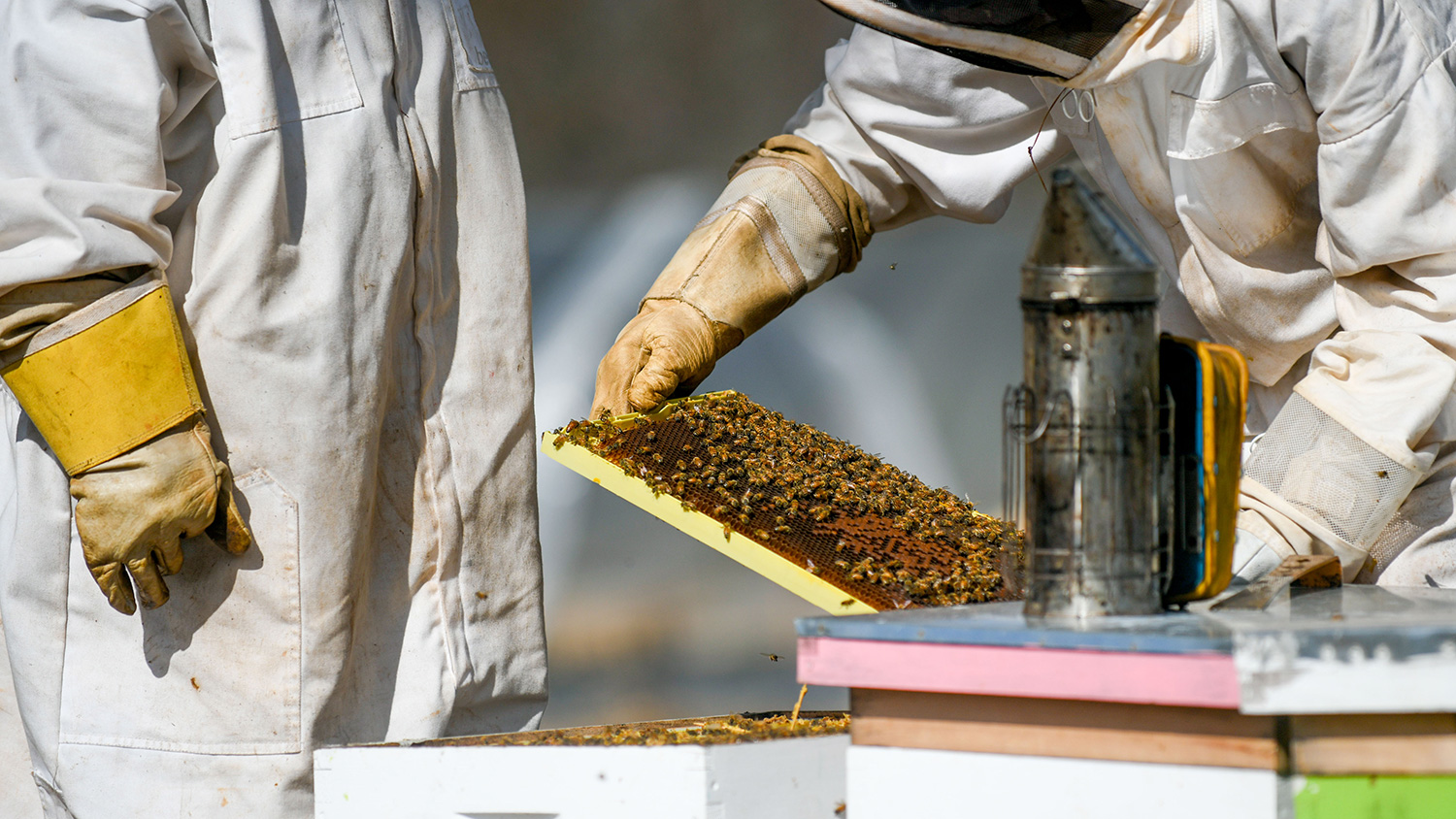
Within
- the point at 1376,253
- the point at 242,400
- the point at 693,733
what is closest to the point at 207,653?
the point at 242,400

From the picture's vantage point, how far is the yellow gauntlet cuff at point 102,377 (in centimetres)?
138

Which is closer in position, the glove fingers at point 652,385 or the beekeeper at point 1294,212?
the beekeeper at point 1294,212

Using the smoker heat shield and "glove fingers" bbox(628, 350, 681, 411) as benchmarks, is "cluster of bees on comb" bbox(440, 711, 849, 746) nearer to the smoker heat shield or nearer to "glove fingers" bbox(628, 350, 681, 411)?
the smoker heat shield

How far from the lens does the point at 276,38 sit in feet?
5.22

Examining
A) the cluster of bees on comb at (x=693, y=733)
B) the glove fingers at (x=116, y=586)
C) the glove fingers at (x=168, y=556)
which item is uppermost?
the glove fingers at (x=168, y=556)

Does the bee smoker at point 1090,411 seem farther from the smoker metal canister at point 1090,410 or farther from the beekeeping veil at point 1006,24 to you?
the beekeeping veil at point 1006,24

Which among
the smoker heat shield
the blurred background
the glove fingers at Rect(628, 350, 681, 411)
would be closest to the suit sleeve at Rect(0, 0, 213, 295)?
the glove fingers at Rect(628, 350, 681, 411)

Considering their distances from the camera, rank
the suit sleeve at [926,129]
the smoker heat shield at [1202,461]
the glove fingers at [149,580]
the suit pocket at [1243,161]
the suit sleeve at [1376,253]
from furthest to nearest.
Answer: the suit sleeve at [926,129] → the suit pocket at [1243,161] → the suit sleeve at [1376,253] → the glove fingers at [149,580] → the smoker heat shield at [1202,461]

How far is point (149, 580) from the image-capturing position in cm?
149

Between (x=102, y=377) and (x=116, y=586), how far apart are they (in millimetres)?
279

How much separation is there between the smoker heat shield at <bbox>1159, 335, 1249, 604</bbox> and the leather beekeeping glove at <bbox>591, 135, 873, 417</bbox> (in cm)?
121

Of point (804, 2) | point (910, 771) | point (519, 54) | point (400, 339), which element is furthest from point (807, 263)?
point (519, 54)

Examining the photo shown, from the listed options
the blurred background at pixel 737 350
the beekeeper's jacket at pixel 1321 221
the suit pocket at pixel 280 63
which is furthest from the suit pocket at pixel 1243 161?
the blurred background at pixel 737 350

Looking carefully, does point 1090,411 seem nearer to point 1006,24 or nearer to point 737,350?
point 1006,24
